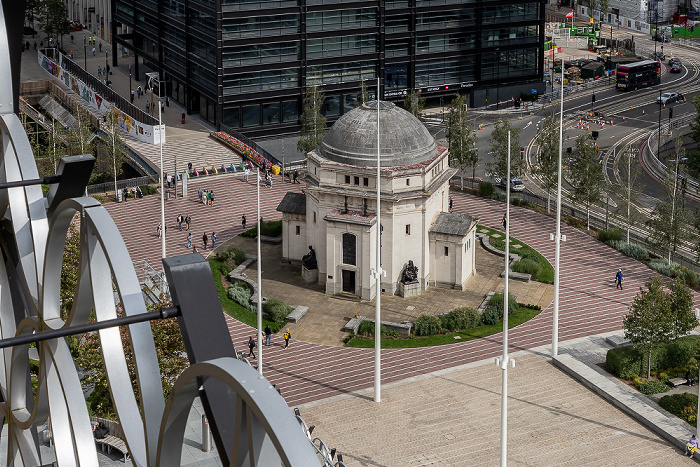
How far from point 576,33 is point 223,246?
360 ft

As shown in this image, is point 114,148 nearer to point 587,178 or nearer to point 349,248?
point 349,248

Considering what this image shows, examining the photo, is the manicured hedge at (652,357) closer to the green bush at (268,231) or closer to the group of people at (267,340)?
the group of people at (267,340)

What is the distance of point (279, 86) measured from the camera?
14075 cm

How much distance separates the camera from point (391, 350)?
3396 inches

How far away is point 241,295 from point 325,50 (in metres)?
55.0

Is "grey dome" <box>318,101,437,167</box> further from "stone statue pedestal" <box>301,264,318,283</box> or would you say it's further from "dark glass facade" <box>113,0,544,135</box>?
"dark glass facade" <box>113,0,544,135</box>

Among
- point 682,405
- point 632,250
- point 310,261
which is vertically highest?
point 310,261

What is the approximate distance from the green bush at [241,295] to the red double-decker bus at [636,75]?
97.3 metres

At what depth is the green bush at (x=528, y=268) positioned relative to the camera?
10025cm

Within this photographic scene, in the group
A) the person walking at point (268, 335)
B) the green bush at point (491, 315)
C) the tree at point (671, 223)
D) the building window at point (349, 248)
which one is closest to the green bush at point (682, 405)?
the green bush at point (491, 315)

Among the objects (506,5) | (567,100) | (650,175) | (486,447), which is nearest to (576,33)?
(567,100)

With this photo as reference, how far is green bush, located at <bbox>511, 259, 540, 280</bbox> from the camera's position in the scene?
329ft

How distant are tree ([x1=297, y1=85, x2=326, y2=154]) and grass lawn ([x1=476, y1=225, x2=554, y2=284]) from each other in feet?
77.5

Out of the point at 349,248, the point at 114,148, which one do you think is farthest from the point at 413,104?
the point at 349,248
